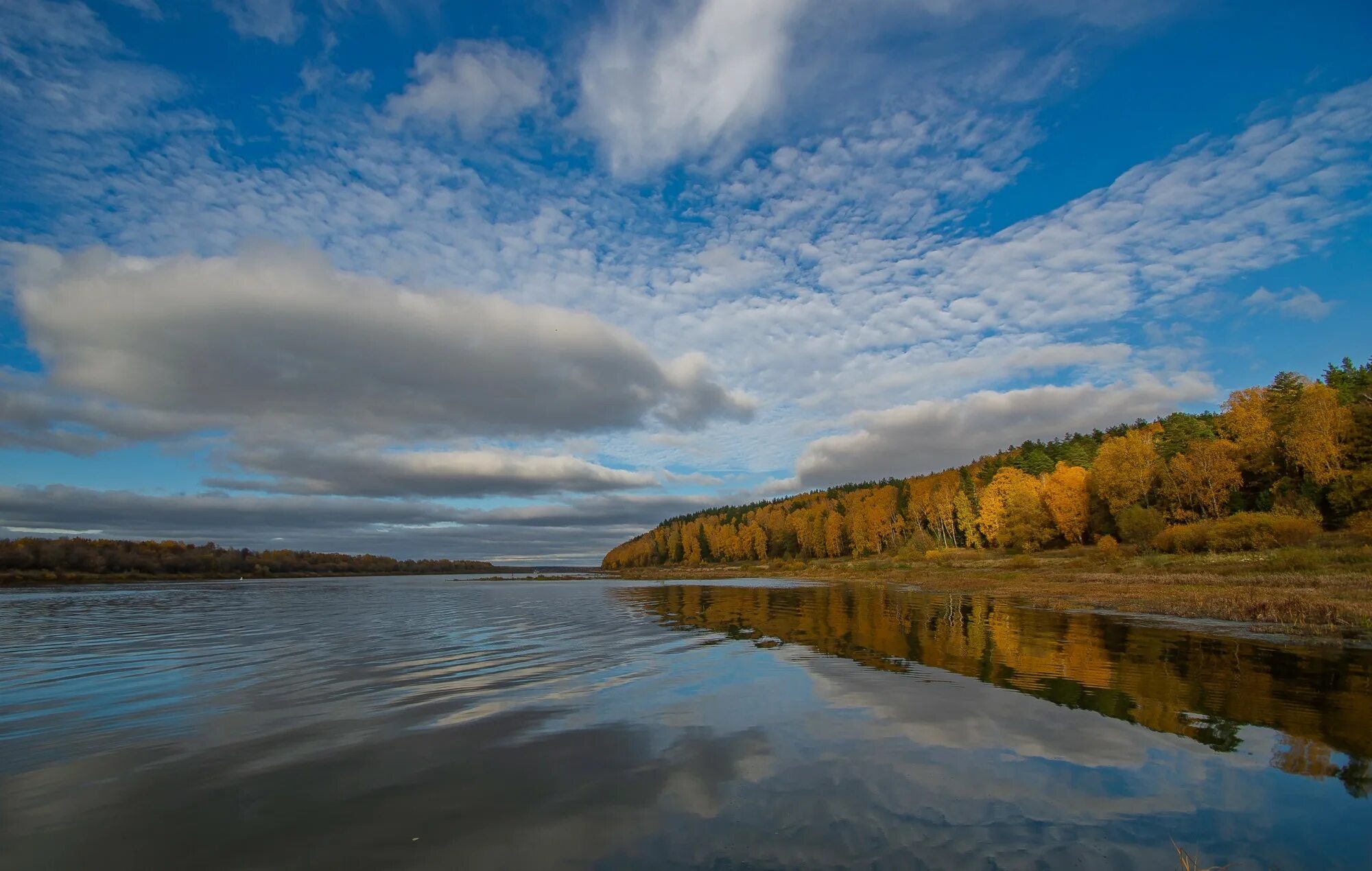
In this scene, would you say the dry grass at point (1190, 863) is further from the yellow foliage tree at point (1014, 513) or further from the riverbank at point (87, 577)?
the riverbank at point (87, 577)

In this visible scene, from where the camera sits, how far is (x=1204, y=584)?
3703 centimetres

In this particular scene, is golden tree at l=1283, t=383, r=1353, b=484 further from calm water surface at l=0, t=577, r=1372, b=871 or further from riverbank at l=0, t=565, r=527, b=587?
riverbank at l=0, t=565, r=527, b=587

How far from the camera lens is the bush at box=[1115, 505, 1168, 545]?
208ft

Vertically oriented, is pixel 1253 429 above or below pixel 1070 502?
above

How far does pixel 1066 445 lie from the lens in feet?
394

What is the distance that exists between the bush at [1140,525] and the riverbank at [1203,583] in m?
2.45

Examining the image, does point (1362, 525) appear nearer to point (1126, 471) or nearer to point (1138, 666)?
point (1126, 471)

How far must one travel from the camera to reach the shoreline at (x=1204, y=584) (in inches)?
882

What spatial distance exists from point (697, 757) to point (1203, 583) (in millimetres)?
43378

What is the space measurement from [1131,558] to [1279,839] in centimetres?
6453

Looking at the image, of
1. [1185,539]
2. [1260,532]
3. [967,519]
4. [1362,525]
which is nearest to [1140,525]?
[1185,539]

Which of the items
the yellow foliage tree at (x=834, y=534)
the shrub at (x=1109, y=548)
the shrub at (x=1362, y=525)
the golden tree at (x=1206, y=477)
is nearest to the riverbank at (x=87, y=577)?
the yellow foliage tree at (x=834, y=534)

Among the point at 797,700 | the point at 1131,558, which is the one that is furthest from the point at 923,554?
the point at 797,700

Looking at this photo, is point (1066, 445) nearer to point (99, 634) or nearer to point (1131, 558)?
point (1131, 558)
